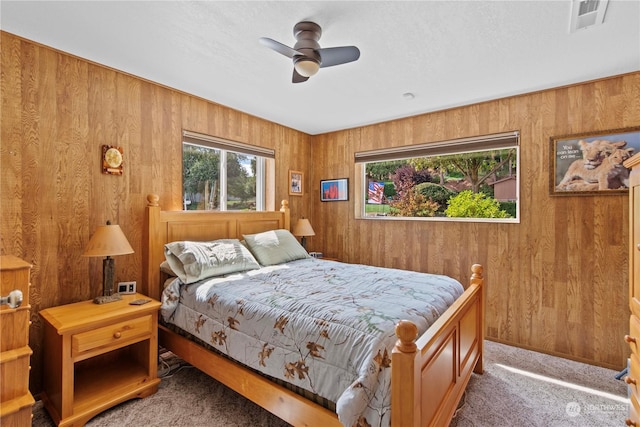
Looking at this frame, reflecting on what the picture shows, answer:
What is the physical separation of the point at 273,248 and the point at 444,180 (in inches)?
86.1

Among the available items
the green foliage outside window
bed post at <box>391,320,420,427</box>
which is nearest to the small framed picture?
bed post at <box>391,320,420,427</box>

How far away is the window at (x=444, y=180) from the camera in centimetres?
319

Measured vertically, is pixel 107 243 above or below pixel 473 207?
below

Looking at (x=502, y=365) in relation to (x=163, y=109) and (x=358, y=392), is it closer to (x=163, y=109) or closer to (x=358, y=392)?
(x=358, y=392)

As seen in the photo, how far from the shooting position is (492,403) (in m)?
2.09

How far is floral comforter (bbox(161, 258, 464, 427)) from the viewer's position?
1.34 m

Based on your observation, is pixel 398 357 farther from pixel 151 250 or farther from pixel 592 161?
pixel 592 161

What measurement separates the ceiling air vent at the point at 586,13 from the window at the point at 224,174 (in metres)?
3.03

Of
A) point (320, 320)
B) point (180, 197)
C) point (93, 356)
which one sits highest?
point (180, 197)

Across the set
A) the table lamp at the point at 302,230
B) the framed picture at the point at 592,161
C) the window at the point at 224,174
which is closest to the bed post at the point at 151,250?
the window at the point at 224,174

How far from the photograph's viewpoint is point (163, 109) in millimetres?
2852

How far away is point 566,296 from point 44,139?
449cm

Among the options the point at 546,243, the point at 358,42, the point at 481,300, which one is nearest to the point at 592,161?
the point at 546,243

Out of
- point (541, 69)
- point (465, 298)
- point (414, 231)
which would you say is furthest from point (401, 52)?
point (414, 231)
